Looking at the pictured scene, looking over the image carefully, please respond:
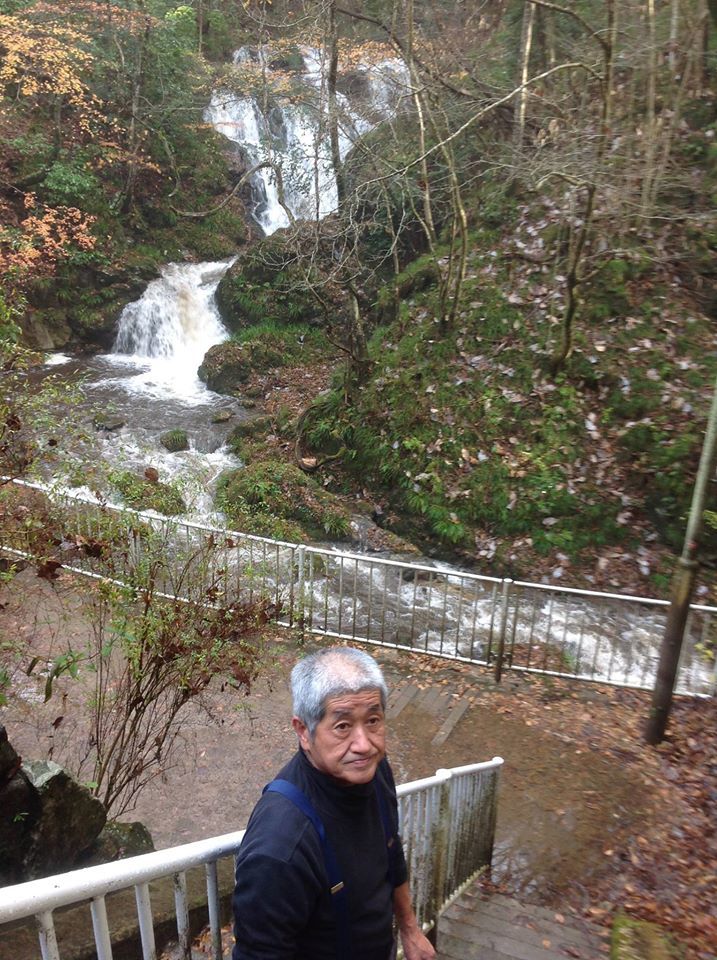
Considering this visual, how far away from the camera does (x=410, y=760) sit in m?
5.83

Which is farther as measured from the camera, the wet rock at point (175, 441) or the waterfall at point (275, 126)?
the waterfall at point (275, 126)

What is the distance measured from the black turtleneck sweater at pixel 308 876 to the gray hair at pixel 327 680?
0.13m

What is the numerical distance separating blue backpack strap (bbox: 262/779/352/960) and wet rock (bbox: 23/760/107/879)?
2.17m

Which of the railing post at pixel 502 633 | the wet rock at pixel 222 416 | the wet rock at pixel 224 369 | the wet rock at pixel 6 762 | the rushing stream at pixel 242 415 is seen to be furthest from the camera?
the wet rock at pixel 224 369

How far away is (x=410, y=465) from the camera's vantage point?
11.6 m

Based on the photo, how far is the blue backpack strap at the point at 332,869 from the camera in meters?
1.83

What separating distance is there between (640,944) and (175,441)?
37.8 feet

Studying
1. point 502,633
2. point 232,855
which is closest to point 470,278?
point 502,633

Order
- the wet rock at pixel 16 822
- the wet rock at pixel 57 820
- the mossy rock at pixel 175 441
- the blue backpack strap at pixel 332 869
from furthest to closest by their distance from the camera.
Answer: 1. the mossy rock at pixel 175 441
2. the wet rock at pixel 57 820
3. the wet rock at pixel 16 822
4. the blue backpack strap at pixel 332 869

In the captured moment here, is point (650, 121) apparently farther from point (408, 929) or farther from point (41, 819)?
point (41, 819)

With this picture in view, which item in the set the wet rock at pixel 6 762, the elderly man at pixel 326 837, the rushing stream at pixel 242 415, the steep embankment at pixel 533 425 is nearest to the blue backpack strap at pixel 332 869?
the elderly man at pixel 326 837

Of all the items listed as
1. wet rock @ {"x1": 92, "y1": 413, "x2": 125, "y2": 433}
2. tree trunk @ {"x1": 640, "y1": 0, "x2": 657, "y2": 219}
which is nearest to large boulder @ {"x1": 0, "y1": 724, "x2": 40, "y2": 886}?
wet rock @ {"x1": 92, "y1": 413, "x2": 125, "y2": 433}

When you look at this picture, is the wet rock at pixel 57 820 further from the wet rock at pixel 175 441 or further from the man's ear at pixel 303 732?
the wet rock at pixel 175 441

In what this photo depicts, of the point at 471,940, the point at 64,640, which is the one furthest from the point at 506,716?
the point at 64,640
